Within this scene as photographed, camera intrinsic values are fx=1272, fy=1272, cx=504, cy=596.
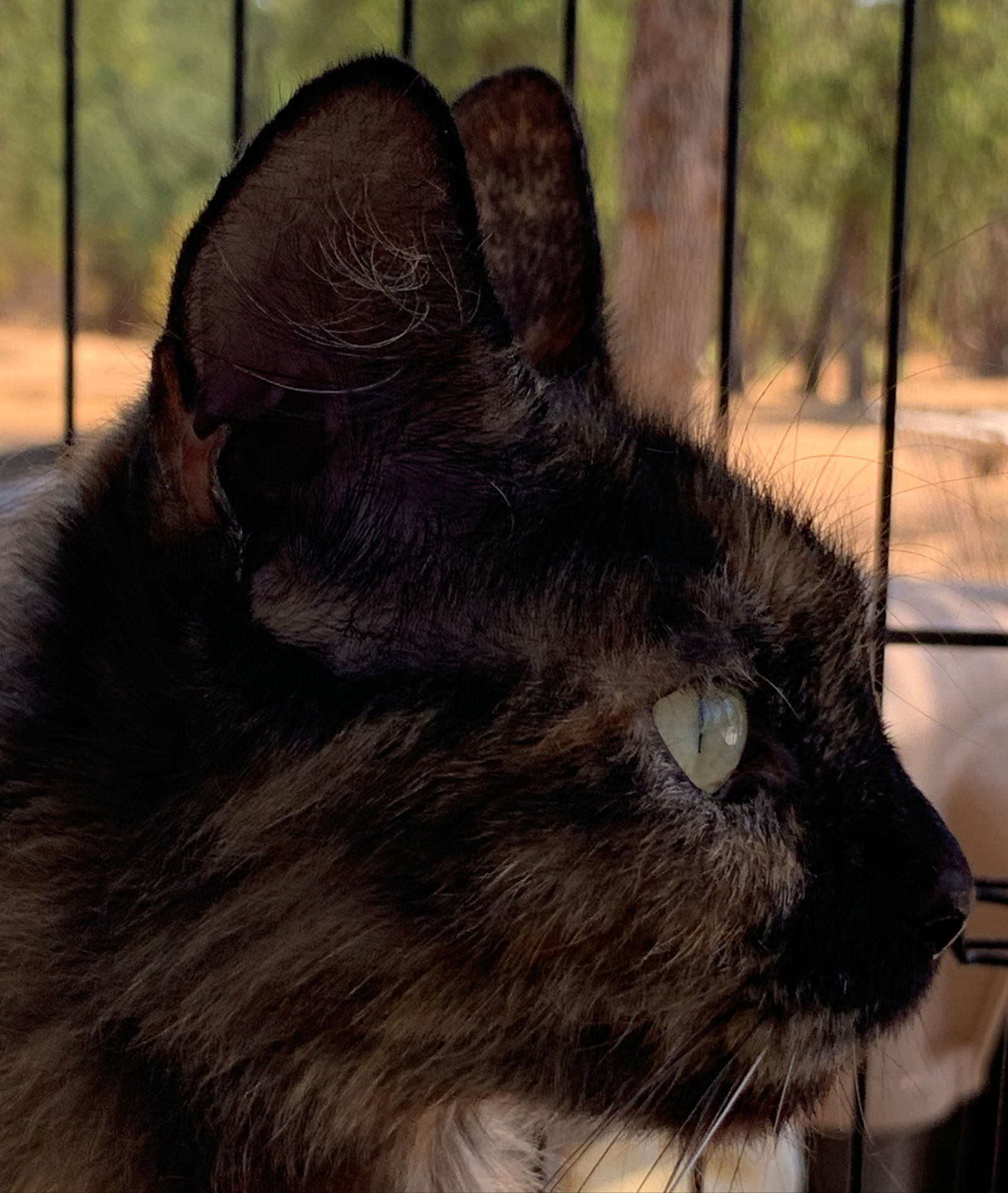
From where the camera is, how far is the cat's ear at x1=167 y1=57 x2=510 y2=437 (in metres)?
0.75

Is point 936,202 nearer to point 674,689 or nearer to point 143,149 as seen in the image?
point 143,149

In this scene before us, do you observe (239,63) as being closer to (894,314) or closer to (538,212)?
(538,212)

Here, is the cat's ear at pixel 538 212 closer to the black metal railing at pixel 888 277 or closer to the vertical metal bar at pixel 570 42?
the black metal railing at pixel 888 277

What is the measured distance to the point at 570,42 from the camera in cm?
157

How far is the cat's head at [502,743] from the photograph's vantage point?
82 centimetres

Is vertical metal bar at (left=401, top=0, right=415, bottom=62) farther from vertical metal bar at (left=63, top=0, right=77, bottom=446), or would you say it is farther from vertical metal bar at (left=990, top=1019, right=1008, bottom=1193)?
vertical metal bar at (left=990, top=1019, right=1008, bottom=1193)

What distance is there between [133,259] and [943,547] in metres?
9.03

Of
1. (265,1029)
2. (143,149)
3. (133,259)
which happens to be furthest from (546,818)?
(143,149)

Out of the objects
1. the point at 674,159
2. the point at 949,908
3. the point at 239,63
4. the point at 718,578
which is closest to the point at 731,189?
the point at 239,63

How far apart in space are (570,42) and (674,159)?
11.6 feet

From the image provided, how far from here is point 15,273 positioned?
38.4 ft

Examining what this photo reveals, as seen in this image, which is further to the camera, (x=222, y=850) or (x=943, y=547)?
(x=943, y=547)

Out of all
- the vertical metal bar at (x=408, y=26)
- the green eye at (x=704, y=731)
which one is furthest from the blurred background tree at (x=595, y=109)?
the green eye at (x=704, y=731)

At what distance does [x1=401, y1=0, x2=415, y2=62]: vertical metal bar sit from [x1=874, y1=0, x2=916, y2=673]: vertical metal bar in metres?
0.57
